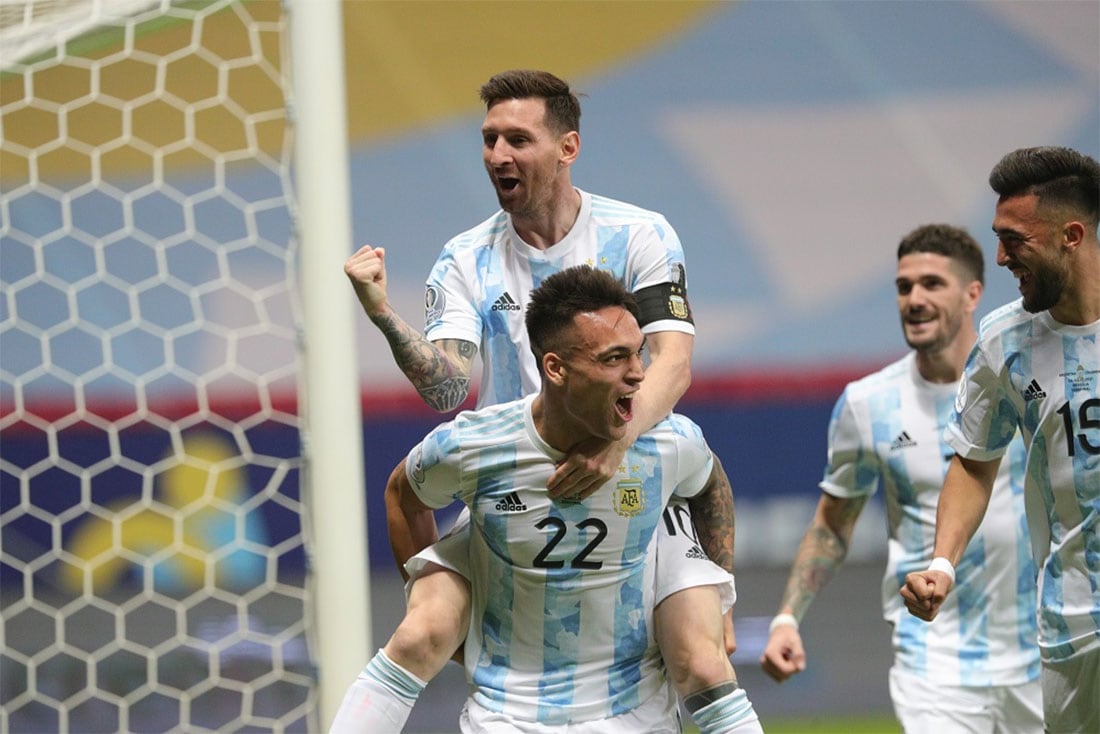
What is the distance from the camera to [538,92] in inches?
134

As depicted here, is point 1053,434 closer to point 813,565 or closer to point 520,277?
point 520,277

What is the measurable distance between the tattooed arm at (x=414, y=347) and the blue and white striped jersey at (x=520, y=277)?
70 mm

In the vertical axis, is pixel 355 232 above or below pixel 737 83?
below

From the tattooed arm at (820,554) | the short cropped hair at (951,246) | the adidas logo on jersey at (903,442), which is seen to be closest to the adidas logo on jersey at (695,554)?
the tattooed arm at (820,554)

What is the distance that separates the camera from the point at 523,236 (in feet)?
11.3

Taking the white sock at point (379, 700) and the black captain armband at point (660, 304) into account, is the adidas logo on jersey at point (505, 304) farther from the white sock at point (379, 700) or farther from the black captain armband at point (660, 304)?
the white sock at point (379, 700)

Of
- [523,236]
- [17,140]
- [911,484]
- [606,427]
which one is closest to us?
[606,427]

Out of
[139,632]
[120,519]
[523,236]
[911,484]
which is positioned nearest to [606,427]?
[523,236]

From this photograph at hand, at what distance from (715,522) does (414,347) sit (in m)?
0.85

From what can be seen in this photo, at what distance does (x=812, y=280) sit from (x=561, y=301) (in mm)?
5924

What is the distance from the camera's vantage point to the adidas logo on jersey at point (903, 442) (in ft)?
13.8

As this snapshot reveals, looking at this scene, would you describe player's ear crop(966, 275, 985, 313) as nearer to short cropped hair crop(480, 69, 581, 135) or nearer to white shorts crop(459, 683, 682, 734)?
short cropped hair crop(480, 69, 581, 135)

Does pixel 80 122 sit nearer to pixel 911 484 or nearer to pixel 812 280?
pixel 812 280

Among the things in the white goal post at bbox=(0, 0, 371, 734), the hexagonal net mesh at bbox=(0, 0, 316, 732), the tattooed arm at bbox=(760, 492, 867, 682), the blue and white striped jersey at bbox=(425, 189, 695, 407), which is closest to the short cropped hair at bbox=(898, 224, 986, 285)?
the tattooed arm at bbox=(760, 492, 867, 682)
